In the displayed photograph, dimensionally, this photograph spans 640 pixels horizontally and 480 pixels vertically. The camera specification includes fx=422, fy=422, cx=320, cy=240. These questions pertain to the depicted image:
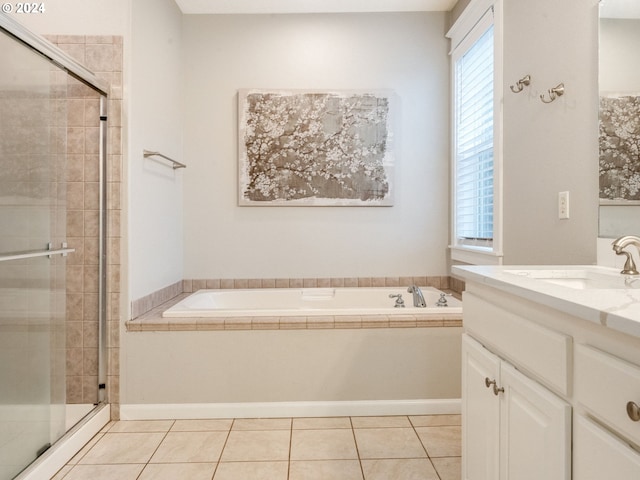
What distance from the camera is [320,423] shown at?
2.15 meters

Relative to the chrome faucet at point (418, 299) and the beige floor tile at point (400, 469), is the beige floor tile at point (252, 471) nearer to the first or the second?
the beige floor tile at point (400, 469)

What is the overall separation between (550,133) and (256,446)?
1.89 meters

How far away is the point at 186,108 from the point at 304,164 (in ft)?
3.08

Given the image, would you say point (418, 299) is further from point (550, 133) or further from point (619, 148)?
point (619, 148)

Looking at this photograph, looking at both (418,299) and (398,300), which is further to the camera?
(398,300)

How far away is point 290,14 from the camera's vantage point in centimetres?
302

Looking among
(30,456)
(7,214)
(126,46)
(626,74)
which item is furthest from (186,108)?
(626,74)

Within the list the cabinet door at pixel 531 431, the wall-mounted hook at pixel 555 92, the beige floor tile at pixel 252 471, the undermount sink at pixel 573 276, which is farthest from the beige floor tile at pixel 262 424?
the wall-mounted hook at pixel 555 92

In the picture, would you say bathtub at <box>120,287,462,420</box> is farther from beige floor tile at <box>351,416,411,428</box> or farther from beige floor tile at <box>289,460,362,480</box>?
beige floor tile at <box>289,460,362,480</box>

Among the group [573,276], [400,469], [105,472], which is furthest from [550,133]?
[105,472]

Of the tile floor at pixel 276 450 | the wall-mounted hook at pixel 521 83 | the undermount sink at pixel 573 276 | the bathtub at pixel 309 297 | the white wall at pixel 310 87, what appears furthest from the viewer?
the white wall at pixel 310 87

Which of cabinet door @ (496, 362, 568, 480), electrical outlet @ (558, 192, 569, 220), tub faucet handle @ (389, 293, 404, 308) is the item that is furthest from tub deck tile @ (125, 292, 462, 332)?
cabinet door @ (496, 362, 568, 480)

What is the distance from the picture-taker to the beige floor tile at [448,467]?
1.69 m

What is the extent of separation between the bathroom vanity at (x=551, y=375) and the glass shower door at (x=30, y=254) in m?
1.59
